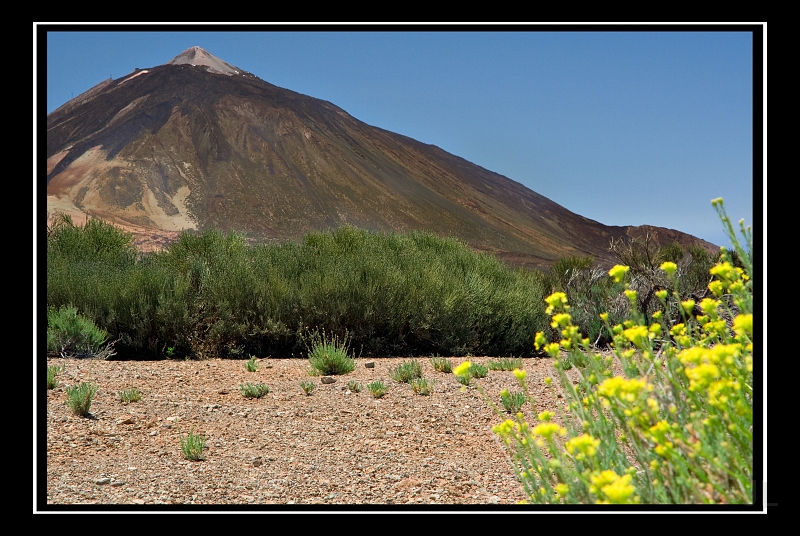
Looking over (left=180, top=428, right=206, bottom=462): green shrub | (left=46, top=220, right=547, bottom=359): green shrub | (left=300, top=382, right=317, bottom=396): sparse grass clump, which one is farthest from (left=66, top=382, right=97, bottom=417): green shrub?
(left=46, top=220, right=547, bottom=359): green shrub

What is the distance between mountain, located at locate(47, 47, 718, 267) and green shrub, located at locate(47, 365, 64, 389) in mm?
→ 59831

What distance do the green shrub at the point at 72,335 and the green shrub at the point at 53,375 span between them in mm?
1162

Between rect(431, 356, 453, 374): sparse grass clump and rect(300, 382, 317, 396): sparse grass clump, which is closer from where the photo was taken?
rect(300, 382, 317, 396): sparse grass clump

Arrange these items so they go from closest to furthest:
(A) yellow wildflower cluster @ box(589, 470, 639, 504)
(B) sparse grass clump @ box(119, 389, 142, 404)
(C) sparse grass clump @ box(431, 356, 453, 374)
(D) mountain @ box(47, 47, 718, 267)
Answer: (A) yellow wildflower cluster @ box(589, 470, 639, 504)
(B) sparse grass clump @ box(119, 389, 142, 404)
(C) sparse grass clump @ box(431, 356, 453, 374)
(D) mountain @ box(47, 47, 718, 267)

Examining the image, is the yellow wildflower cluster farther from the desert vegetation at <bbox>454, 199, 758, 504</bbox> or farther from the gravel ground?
the gravel ground

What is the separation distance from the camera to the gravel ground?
11.6 ft

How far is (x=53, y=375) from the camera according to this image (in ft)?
18.1

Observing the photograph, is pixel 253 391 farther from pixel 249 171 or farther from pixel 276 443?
pixel 249 171

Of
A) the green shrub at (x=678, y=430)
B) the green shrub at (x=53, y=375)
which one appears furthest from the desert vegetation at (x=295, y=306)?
the green shrub at (x=678, y=430)

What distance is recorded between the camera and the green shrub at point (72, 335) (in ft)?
23.6

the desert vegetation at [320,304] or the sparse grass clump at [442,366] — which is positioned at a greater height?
the desert vegetation at [320,304]

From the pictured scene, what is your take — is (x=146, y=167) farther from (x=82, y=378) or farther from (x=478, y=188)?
(x=82, y=378)

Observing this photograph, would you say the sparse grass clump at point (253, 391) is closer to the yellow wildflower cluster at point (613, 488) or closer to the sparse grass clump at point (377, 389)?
the sparse grass clump at point (377, 389)

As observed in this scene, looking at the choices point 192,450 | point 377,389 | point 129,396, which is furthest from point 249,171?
point 192,450
